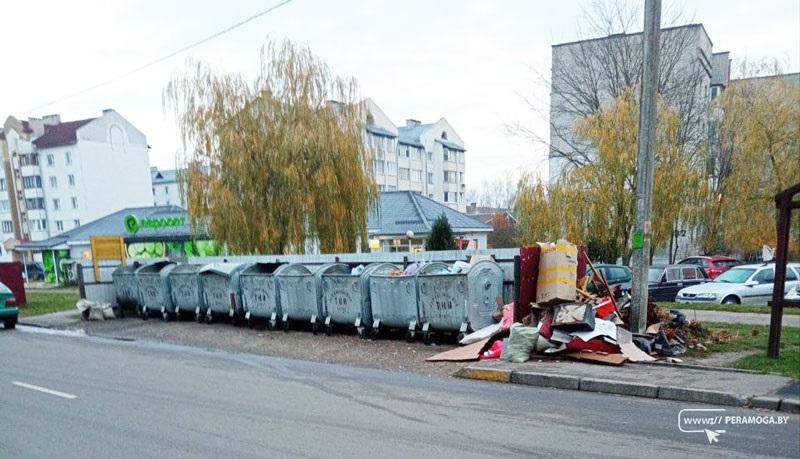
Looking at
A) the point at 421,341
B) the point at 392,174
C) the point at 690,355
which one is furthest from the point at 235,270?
the point at 392,174

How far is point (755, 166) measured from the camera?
72.5 feet

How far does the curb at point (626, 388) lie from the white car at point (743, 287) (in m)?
10.7

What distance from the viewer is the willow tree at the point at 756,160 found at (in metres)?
21.5

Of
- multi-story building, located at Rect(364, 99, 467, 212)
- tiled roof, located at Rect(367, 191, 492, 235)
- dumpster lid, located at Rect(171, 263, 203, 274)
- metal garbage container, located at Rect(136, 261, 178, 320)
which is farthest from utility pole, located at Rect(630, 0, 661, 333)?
multi-story building, located at Rect(364, 99, 467, 212)

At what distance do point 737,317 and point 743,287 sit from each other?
4.35 metres

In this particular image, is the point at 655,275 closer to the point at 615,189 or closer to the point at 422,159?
the point at 615,189

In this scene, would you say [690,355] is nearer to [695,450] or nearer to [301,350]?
[695,450]

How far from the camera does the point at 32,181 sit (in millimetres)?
54625

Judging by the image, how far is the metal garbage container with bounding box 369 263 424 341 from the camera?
33.1ft

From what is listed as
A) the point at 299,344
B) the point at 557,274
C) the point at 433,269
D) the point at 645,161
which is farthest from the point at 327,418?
the point at 645,161

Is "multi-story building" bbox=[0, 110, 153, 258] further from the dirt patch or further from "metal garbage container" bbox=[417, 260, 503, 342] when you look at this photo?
"metal garbage container" bbox=[417, 260, 503, 342]

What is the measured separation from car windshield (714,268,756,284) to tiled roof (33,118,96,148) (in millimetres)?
59153

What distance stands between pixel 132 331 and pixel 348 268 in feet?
20.9

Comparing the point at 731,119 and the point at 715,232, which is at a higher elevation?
the point at 731,119
